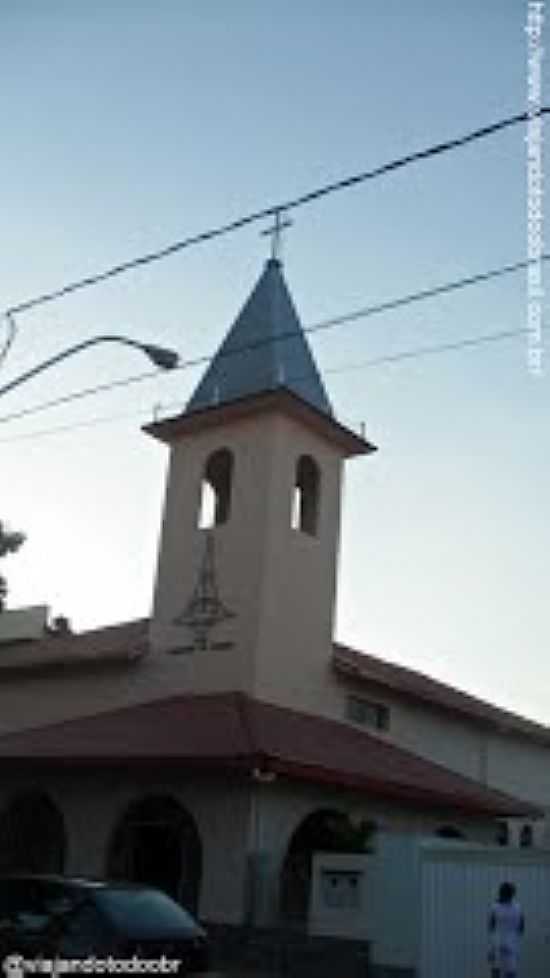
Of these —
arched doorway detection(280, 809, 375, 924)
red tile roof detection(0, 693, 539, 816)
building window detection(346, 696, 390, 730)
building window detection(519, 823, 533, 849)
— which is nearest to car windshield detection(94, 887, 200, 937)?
red tile roof detection(0, 693, 539, 816)

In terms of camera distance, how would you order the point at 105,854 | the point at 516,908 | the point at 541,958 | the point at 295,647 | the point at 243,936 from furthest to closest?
the point at 295,647
the point at 105,854
the point at 243,936
the point at 541,958
the point at 516,908

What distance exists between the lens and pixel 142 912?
15.0 meters

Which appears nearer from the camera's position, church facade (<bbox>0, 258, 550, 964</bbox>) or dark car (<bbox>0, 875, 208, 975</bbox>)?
dark car (<bbox>0, 875, 208, 975</bbox>)

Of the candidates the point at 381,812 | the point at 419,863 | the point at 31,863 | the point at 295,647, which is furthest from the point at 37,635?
the point at 419,863

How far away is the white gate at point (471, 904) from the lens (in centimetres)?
2097

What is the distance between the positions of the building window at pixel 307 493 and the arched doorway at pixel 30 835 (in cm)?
784

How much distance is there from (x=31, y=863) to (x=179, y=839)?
4.45m

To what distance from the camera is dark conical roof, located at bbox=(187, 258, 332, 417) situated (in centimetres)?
3045

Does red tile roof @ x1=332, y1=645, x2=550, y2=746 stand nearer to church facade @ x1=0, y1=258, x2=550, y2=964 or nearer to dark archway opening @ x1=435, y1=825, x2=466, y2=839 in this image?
church facade @ x1=0, y1=258, x2=550, y2=964

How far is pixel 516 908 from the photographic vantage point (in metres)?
18.6

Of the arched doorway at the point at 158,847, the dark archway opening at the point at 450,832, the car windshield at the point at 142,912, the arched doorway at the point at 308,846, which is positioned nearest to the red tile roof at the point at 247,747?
the dark archway opening at the point at 450,832

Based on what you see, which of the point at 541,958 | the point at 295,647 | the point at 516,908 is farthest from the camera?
the point at 295,647

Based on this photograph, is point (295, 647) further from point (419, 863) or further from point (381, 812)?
point (419, 863)

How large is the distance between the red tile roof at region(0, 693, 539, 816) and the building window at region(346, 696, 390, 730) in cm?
83
